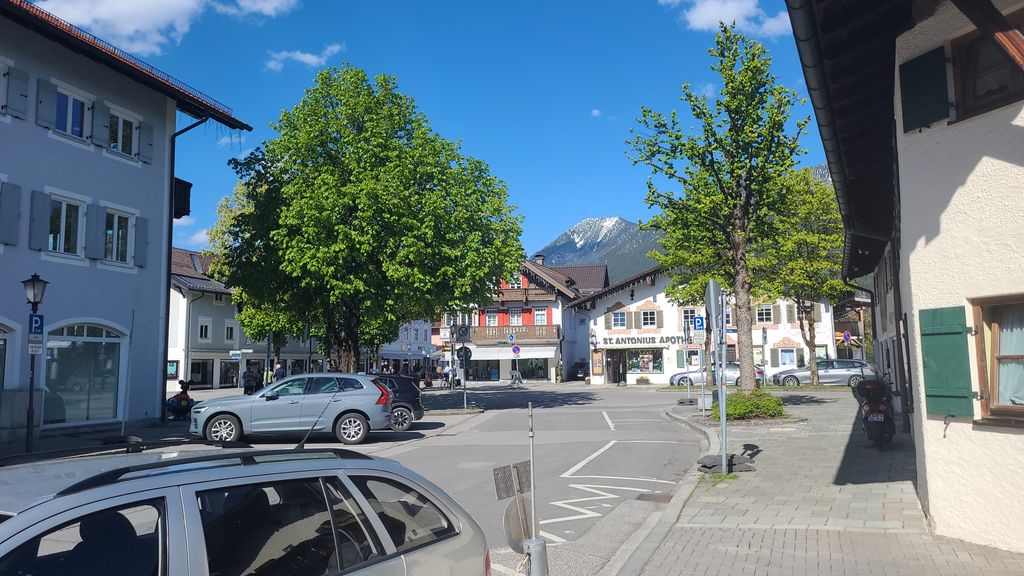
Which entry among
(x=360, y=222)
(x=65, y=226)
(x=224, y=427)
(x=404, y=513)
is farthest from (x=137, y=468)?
(x=360, y=222)

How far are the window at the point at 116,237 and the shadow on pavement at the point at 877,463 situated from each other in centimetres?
→ 1780

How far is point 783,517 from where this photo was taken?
826cm

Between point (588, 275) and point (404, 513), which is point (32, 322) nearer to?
point (404, 513)

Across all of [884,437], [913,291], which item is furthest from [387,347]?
[913,291]

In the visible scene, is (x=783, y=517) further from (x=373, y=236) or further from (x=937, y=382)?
(x=373, y=236)

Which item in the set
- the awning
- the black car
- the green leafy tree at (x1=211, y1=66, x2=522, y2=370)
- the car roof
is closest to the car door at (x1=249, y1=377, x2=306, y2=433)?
the black car

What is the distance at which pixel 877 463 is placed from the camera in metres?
11.8

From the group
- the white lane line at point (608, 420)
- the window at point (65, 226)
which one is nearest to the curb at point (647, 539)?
the white lane line at point (608, 420)

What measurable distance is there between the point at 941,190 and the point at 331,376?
1322 centimetres

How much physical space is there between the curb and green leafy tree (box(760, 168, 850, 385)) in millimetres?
27583

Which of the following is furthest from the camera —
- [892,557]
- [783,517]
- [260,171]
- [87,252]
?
[260,171]

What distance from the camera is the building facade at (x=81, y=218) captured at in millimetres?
16906

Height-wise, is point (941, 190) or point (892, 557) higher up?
point (941, 190)

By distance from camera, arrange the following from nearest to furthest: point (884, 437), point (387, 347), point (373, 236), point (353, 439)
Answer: point (884, 437) → point (353, 439) → point (373, 236) → point (387, 347)
